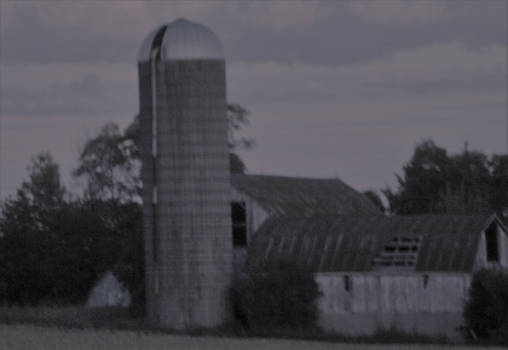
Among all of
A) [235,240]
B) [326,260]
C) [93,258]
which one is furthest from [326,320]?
[93,258]

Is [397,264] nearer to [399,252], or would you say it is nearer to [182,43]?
[399,252]

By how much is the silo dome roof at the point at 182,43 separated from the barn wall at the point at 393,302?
23.6 feet

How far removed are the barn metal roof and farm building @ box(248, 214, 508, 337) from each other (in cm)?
3

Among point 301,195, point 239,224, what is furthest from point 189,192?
point 301,195

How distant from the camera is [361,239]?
3966 centimetres

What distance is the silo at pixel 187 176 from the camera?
39.4 meters

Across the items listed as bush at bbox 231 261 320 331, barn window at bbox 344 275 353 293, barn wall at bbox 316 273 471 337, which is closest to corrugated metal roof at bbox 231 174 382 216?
bush at bbox 231 261 320 331

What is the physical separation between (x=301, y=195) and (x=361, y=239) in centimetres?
647

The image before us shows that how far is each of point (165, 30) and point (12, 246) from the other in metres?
14.8

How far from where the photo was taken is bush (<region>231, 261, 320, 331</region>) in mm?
38750

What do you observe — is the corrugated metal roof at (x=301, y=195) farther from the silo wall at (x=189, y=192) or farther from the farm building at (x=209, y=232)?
the silo wall at (x=189, y=192)

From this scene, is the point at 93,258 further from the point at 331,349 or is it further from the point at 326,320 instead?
the point at 331,349

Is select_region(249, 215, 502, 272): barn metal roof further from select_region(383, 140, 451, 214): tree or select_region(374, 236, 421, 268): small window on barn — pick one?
select_region(383, 140, 451, 214): tree

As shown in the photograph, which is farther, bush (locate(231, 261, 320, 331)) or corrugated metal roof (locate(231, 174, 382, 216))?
corrugated metal roof (locate(231, 174, 382, 216))
